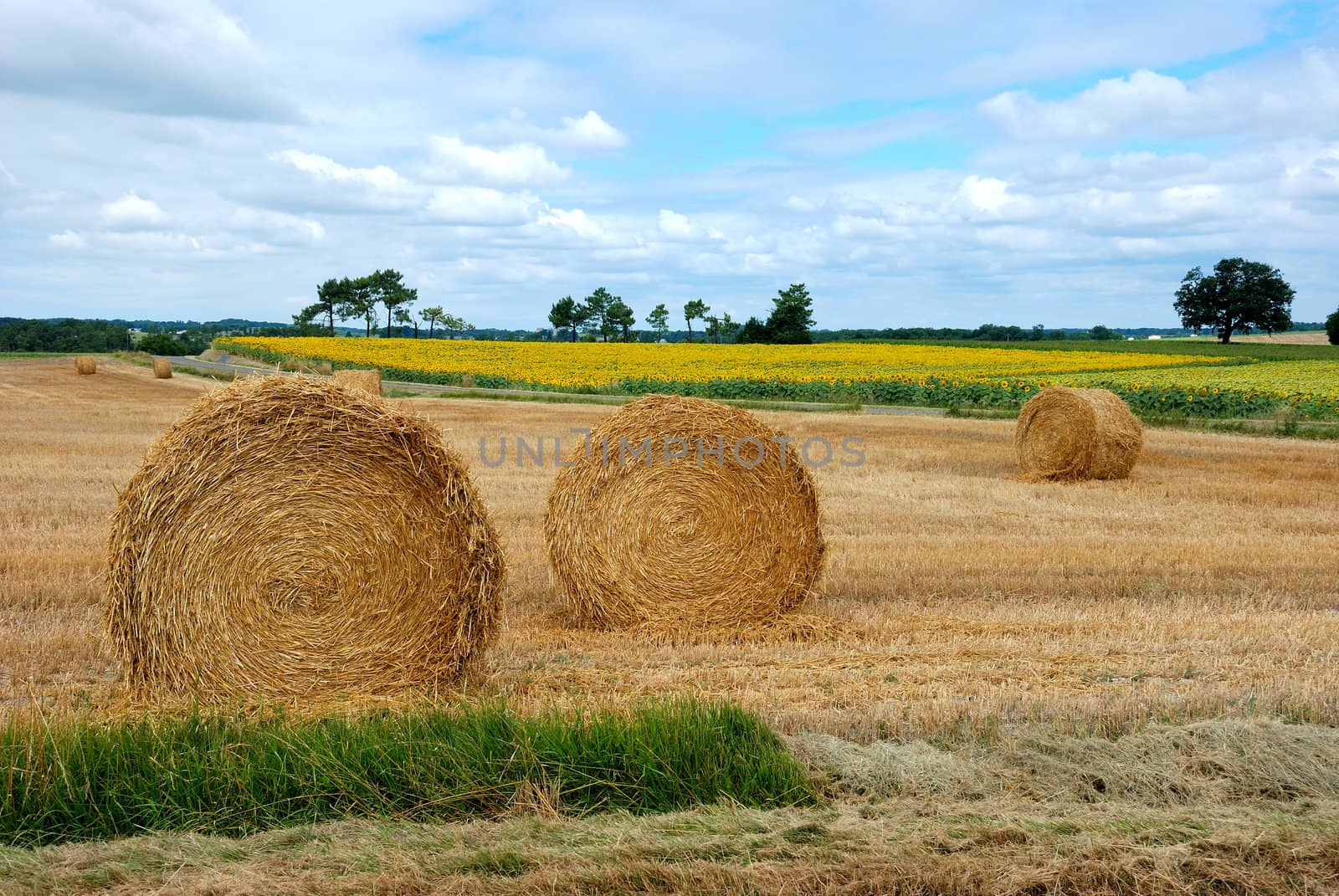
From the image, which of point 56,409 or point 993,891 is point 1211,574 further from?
point 56,409

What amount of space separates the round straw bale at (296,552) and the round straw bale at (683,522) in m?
1.86

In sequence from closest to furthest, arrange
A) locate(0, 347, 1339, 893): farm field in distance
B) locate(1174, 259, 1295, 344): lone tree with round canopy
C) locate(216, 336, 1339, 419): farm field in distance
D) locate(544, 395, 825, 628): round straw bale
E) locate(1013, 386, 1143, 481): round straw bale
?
1. locate(0, 347, 1339, 893): farm field in distance
2. locate(544, 395, 825, 628): round straw bale
3. locate(1013, 386, 1143, 481): round straw bale
4. locate(216, 336, 1339, 419): farm field in distance
5. locate(1174, 259, 1295, 344): lone tree with round canopy

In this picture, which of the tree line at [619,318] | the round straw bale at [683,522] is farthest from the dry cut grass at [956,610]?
the tree line at [619,318]

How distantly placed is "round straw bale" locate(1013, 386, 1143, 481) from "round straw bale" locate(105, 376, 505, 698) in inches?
476

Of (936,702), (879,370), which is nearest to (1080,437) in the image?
(936,702)

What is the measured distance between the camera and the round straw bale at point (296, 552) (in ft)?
19.2

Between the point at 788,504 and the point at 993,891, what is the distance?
477cm

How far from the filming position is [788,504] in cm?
837

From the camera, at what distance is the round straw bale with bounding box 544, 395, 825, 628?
8031 millimetres

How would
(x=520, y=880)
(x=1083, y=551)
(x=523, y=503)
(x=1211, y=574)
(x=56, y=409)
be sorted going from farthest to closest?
1. (x=56, y=409)
2. (x=523, y=503)
3. (x=1083, y=551)
4. (x=1211, y=574)
5. (x=520, y=880)

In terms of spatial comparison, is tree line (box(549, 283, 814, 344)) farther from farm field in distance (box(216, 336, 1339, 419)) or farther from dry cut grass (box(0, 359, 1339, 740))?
dry cut grass (box(0, 359, 1339, 740))

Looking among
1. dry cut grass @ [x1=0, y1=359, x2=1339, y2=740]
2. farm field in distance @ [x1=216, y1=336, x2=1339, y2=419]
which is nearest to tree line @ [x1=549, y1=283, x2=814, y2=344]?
farm field in distance @ [x1=216, y1=336, x2=1339, y2=419]

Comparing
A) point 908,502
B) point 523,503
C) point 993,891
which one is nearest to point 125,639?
point 993,891

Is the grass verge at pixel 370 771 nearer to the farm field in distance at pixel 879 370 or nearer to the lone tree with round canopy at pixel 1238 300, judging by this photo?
the farm field in distance at pixel 879 370
